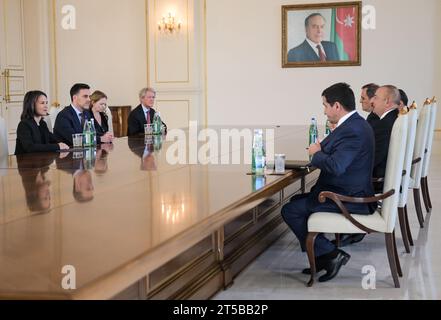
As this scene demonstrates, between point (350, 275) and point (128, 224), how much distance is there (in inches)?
81.8

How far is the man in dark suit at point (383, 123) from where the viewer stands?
498cm

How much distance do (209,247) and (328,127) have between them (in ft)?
10.9

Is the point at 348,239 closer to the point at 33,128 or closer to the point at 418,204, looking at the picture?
the point at 418,204

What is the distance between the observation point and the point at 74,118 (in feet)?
19.5

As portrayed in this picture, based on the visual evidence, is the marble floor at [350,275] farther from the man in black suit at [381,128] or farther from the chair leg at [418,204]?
the chair leg at [418,204]

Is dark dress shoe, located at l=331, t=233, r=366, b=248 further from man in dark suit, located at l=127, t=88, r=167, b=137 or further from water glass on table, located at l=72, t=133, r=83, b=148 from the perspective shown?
man in dark suit, located at l=127, t=88, r=167, b=137

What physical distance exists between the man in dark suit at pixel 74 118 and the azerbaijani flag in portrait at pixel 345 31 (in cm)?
555

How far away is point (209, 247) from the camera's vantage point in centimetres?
363

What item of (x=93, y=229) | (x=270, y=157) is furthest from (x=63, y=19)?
(x=93, y=229)

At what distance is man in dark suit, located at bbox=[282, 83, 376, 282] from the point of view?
152 inches

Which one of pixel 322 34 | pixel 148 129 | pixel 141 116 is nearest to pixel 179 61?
pixel 322 34

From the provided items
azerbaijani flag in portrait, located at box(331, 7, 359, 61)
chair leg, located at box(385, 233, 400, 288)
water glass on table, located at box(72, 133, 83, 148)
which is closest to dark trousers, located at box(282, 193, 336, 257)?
chair leg, located at box(385, 233, 400, 288)

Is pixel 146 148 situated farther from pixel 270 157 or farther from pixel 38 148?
pixel 270 157

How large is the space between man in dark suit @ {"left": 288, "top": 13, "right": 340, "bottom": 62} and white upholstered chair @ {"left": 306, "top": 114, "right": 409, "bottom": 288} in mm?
6830
